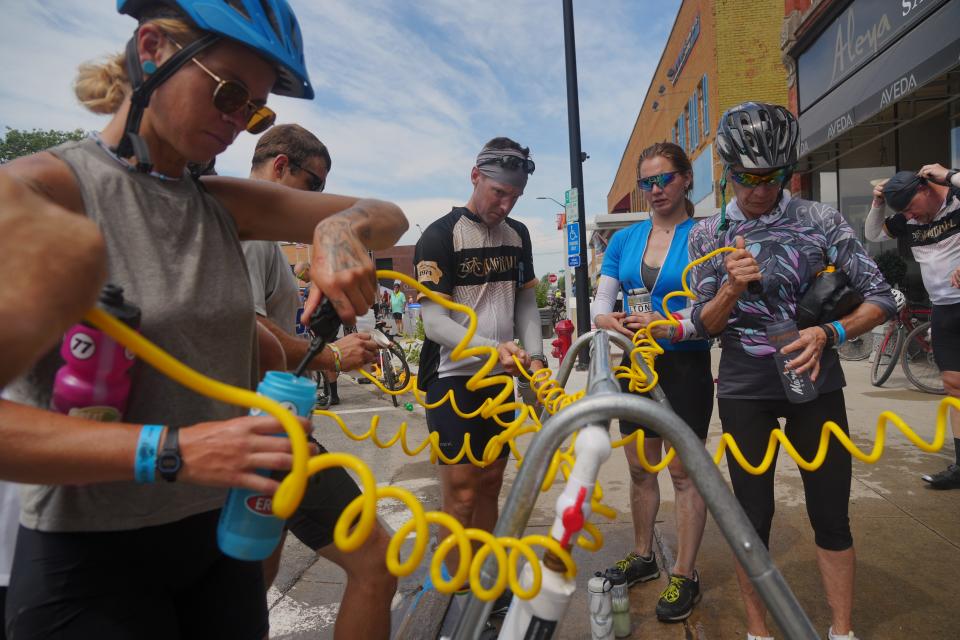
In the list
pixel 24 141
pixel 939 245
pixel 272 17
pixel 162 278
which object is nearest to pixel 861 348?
pixel 939 245

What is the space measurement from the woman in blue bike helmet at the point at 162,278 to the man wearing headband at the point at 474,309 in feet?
4.51

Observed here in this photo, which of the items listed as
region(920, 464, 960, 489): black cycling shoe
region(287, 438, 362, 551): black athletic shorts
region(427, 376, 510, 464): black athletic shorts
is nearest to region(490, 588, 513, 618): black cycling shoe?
region(427, 376, 510, 464): black athletic shorts

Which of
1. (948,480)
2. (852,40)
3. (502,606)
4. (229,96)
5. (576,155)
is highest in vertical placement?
(852,40)

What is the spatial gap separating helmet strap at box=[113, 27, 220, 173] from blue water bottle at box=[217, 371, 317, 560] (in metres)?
0.59

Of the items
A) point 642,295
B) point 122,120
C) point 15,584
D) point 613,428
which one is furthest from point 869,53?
point 15,584

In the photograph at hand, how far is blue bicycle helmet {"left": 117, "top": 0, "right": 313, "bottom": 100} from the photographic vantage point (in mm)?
1143

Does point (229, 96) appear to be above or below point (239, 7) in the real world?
below

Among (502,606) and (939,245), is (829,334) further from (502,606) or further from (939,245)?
(939,245)

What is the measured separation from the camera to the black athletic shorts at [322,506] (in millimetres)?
1720

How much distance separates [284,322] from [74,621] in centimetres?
154

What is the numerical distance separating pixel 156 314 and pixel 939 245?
5.12 m

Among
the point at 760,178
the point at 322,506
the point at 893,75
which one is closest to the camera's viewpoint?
the point at 322,506

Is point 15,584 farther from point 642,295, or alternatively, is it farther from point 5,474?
point 642,295

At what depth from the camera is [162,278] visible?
1187 millimetres
